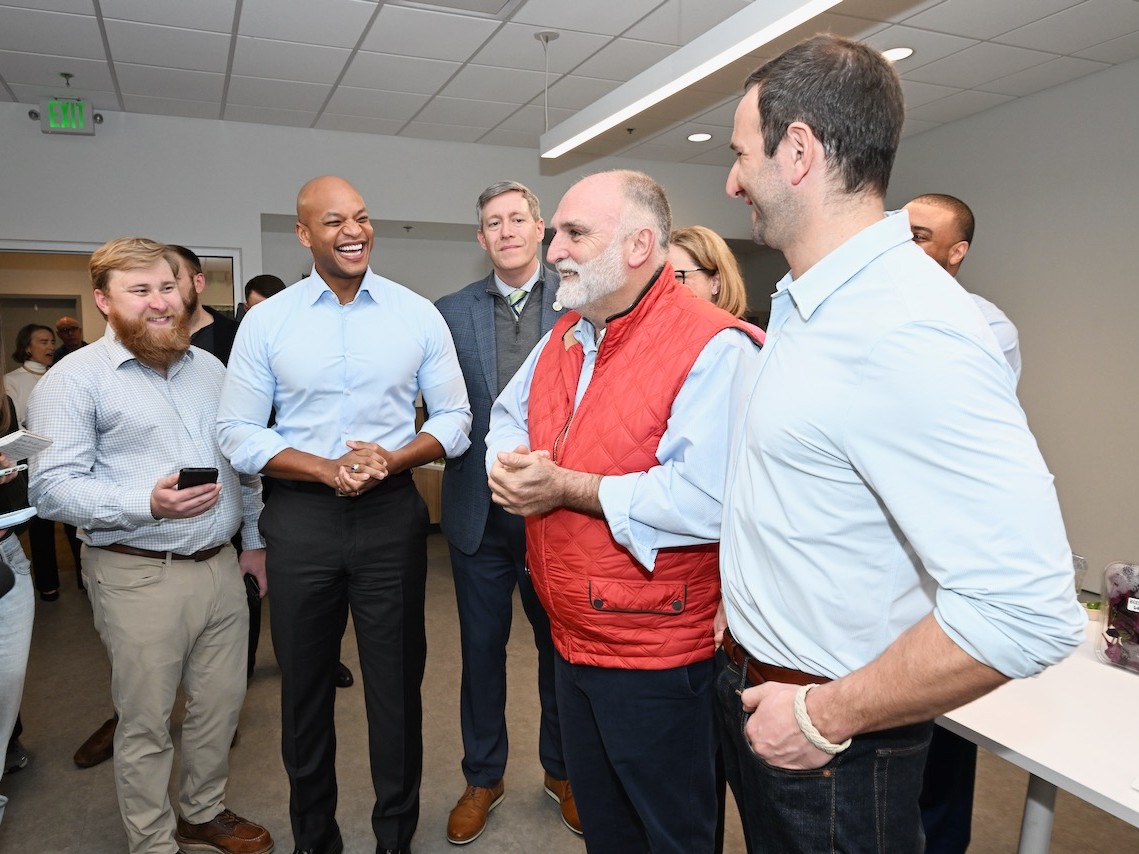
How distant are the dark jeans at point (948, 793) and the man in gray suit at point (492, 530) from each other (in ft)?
3.44

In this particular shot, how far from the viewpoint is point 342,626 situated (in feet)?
7.27

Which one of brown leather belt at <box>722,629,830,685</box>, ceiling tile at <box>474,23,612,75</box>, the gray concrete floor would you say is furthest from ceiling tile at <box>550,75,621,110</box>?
brown leather belt at <box>722,629,830,685</box>

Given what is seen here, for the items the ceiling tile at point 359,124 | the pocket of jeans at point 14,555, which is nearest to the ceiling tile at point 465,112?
the ceiling tile at point 359,124

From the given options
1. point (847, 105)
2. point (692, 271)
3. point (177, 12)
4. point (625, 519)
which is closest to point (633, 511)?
point (625, 519)

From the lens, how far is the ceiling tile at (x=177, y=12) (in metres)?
4.20

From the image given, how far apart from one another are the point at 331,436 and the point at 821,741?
156 cm

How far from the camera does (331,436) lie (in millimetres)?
2127

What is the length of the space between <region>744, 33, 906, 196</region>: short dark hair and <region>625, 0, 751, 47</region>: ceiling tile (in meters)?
3.54

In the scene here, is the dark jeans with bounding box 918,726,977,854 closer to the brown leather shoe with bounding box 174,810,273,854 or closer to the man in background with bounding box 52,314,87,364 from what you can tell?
the brown leather shoe with bounding box 174,810,273,854

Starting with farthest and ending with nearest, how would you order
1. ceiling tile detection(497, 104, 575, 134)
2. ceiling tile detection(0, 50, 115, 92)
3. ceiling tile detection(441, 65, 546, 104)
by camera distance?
ceiling tile detection(497, 104, 575, 134) → ceiling tile detection(441, 65, 546, 104) → ceiling tile detection(0, 50, 115, 92)

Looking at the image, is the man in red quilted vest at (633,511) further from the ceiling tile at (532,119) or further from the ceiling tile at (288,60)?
the ceiling tile at (532,119)

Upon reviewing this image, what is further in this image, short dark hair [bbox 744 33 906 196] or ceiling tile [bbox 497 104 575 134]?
ceiling tile [bbox 497 104 575 134]

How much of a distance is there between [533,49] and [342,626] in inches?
158

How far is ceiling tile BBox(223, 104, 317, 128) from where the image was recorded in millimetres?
6012
